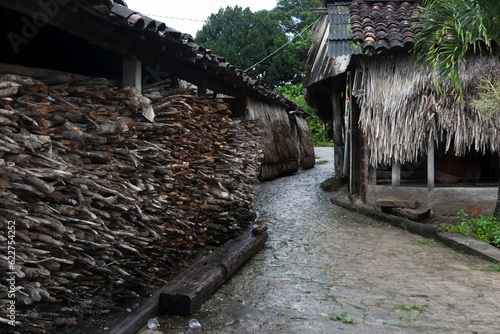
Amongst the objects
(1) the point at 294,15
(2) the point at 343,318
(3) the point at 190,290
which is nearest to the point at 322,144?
(1) the point at 294,15

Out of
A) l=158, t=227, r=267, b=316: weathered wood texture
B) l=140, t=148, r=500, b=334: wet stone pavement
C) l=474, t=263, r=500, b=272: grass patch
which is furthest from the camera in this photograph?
l=474, t=263, r=500, b=272: grass patch

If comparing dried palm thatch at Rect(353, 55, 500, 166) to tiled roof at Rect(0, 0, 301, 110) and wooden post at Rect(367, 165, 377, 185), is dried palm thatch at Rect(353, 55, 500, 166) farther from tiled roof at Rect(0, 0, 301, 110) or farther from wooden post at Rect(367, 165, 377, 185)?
tiled roof at Rect(0, 0, 301, 110)

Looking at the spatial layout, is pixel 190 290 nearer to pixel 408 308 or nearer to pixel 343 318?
pixel 343 318

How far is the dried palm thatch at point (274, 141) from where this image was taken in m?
13.2

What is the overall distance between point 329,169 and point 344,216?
29.5 feet

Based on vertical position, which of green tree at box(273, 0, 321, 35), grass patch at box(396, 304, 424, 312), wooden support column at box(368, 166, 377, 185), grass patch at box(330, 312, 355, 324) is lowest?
grass patch at box(396, 304, 424, 312)

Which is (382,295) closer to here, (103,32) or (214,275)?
(214,275)

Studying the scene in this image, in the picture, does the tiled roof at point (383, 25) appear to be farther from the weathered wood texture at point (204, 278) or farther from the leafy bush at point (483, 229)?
the weathered wood texture at point (204, 278)

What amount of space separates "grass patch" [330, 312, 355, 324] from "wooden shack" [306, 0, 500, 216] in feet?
17.0

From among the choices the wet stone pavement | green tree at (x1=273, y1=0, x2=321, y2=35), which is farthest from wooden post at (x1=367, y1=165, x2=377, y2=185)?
green tree at (x1=273, y1=0, x2=321, y2=35)

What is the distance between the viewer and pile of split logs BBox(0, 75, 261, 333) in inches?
112

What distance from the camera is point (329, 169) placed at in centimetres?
1852

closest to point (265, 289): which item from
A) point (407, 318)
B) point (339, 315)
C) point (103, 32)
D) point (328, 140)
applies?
point (339, 315)

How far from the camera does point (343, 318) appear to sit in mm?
4184
